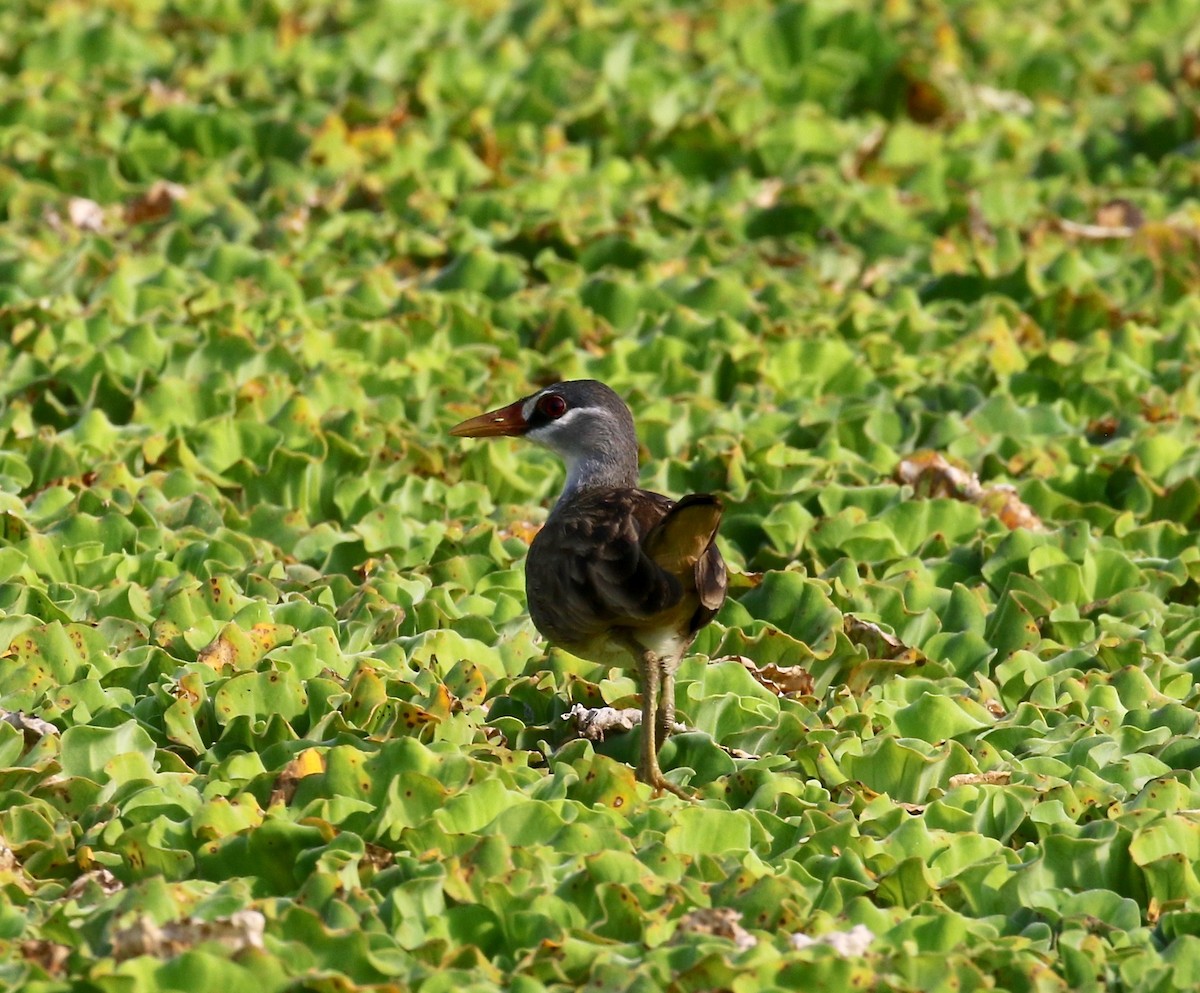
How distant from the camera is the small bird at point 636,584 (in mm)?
4348

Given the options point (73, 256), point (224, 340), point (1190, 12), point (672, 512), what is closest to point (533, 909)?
point (672, 512)

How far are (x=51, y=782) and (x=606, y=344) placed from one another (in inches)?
118

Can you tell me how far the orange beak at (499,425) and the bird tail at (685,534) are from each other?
3.62ft

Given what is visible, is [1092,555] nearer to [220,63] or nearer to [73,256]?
[73,256]

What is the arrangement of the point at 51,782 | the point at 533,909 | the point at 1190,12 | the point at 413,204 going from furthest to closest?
the point at 1190,12
the point at 413,204
the point at 51,782
the point at 533,909

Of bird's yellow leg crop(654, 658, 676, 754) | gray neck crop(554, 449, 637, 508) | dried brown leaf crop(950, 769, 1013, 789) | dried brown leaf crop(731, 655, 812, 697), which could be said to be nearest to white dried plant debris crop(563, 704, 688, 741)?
bird's yellow leg crop(654, 658, 676, 754)

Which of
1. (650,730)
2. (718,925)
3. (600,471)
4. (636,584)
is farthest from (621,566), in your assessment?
(718,925)

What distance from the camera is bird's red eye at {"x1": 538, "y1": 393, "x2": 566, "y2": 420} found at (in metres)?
5.32

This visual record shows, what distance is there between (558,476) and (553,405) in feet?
2.48

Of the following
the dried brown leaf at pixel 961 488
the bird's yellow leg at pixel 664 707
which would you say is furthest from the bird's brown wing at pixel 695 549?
the dried brown leaf at pixel 961 488

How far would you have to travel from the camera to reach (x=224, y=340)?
641 cm

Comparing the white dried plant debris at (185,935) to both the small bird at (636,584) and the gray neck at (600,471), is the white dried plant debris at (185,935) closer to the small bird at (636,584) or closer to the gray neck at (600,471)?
the small bird at (636,584)

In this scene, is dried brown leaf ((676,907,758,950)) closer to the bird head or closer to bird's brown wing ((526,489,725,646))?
bird's brown wing ((526,489,725,646))

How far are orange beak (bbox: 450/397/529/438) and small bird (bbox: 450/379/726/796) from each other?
0.54 meters
